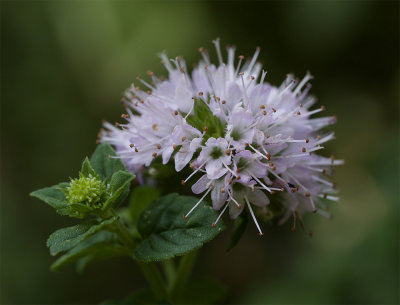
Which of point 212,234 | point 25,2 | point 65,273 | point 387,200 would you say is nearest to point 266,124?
point 212,234

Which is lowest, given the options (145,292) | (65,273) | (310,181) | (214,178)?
(65,273)

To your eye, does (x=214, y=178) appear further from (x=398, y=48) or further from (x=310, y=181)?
(x=398, y=48)

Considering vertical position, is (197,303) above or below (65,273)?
above

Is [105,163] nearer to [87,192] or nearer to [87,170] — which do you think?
[87,170]

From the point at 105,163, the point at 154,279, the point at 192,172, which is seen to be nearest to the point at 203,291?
the point at 154,279

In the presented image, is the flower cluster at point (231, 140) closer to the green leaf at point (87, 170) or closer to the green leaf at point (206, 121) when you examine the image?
the green leaf at point (206, 121)

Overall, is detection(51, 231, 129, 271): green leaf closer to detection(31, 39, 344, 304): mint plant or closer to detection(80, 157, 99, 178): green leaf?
detection(31, 39, 344, 304): mint plant
